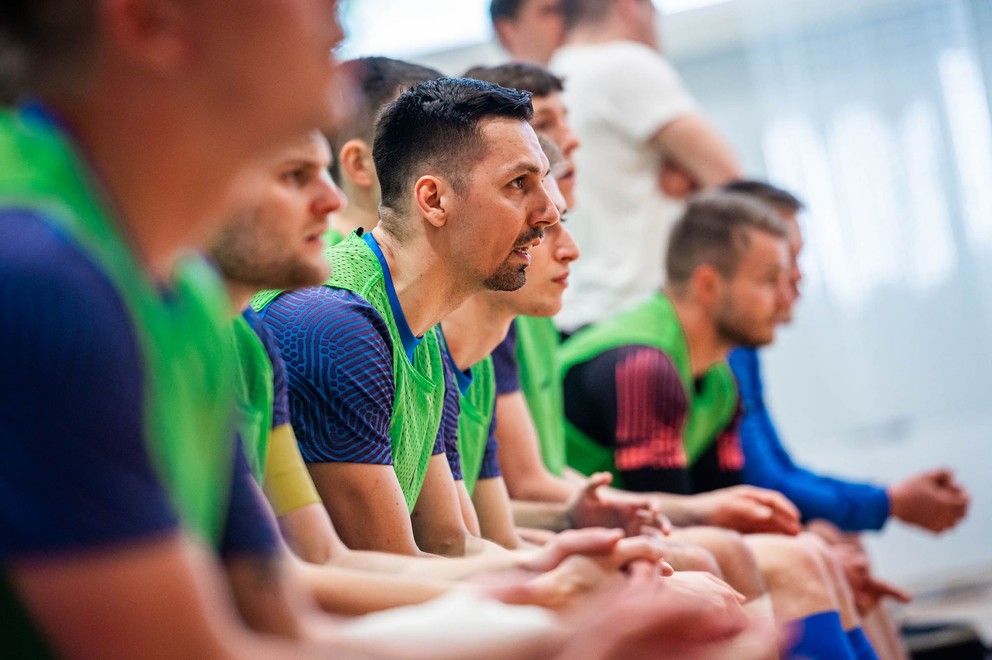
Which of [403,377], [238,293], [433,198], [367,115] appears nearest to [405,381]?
[403,377]

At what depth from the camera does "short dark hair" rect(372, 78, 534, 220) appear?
1.47m

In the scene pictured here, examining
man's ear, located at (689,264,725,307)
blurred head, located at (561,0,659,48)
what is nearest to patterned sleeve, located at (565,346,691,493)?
man's ear, located at (689,264,725,307)

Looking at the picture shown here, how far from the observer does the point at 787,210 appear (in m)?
2.80

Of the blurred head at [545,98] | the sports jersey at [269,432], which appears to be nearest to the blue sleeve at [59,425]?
the sports jersey at [269,432]

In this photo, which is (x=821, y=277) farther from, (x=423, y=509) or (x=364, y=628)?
(x=364, y=628)

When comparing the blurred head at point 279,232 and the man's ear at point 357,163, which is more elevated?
the man's ear at point 357,163

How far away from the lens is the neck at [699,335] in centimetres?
244

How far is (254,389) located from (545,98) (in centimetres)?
107

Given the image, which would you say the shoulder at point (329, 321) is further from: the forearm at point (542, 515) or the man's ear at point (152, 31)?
the man's ear at point (152, 31)

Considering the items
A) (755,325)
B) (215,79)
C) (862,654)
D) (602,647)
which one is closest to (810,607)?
(862,654)

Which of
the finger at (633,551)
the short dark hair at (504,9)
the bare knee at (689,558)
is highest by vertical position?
the short dark hair at (504,9)

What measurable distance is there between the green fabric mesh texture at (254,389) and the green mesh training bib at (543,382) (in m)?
0.94

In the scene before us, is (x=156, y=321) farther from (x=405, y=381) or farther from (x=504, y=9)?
(x=504, y=9)

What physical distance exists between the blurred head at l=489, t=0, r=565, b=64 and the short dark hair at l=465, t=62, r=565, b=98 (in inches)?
22.1
